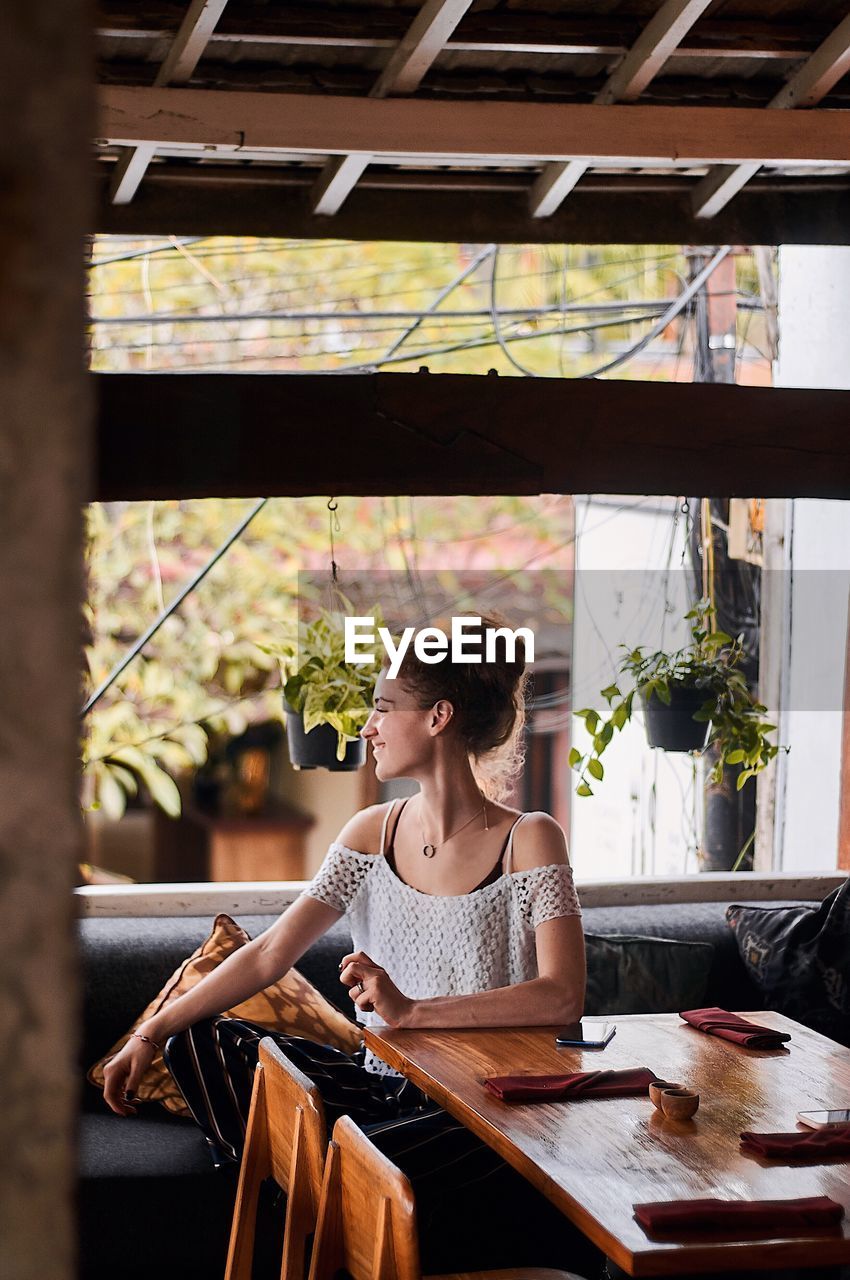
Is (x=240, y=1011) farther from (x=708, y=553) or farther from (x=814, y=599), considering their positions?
(x=708, y=553)

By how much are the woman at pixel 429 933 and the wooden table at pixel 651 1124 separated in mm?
152

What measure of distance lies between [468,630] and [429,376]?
1.75 ft

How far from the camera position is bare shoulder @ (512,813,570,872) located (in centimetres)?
286

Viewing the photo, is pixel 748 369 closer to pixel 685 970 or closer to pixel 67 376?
pixel 685 970

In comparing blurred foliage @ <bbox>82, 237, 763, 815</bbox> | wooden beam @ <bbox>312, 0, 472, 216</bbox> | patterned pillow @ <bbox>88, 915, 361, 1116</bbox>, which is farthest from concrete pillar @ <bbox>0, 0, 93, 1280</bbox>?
blurred foliage @ <bbox>82, 237, 763, 815</bbox>

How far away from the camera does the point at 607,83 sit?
10.6 ft

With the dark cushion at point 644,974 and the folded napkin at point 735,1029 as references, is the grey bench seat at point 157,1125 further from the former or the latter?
the folded napkin at point 735,1029

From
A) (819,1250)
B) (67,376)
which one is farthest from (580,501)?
(67,376)

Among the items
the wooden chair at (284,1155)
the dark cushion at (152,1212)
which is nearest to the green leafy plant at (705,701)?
the dark cushion at (152,1212)

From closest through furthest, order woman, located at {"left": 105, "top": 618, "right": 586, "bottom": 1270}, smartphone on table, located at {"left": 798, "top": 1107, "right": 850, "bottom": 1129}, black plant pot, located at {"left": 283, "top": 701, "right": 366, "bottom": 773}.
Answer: smartphone on table, located at {"left": 798, "top": 1107, "right": 850, "bottom": 1129} → woman, located at {"left": 105, "top": 618, "right": 586, "bottom": 1270} → black plant pot, located at {"left": 283, "top": 701, "right": 366, "bottom": 773}

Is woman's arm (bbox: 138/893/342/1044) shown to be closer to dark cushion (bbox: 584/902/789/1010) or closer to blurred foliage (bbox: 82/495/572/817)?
dark cushion (bbox: 584/902/789/1010)

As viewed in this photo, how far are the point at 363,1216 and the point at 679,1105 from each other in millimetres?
533

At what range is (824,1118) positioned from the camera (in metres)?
2.12

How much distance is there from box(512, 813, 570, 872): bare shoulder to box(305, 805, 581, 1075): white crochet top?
0.05 ft
